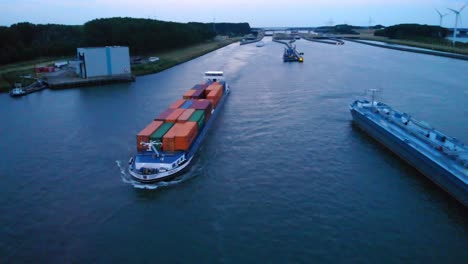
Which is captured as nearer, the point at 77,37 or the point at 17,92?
the point at 17,92

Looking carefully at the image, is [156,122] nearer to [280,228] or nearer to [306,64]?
[280,228]

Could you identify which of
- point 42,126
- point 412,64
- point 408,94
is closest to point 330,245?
point 42,126

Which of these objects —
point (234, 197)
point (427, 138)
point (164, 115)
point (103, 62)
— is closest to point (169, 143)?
point (234, 197)

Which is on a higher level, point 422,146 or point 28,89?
point 28,89

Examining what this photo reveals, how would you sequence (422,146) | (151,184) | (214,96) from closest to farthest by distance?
(151,184)
(422,146)
(214,96)

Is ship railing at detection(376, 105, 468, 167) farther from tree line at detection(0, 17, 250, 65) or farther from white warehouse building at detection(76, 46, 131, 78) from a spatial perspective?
tree line at detection(0, 17, 250, 65)

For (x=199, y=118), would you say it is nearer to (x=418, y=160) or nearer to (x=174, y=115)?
(x=174, y=115)

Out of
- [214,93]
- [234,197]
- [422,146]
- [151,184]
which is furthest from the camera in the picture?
[214,93]
